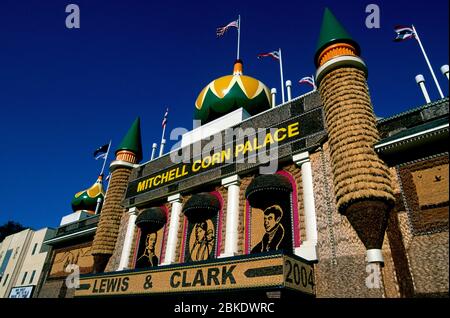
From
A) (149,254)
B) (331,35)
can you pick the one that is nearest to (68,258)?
(149,254)

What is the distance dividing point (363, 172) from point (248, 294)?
512cm

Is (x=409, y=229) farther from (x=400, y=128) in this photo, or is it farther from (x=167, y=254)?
(x=167, y=254)

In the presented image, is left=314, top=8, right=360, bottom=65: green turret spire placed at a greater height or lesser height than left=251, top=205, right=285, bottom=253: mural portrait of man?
greater

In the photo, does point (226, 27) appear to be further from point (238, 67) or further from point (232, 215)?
point (232, 215)

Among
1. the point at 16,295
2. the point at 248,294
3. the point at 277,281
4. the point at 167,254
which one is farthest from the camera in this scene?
the point at 16,295

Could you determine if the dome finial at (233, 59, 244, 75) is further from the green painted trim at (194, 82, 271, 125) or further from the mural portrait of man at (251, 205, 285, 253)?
the mural portrait of man at (251, 205, 285, 253)

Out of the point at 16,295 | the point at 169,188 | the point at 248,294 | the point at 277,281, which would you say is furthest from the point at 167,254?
the point at 16,295

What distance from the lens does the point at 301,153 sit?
12.9 m

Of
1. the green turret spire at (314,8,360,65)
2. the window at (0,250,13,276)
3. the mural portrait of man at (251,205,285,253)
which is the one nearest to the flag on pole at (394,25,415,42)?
the green turret spire at (314,8,360,65)

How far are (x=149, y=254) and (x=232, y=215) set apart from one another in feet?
19.1

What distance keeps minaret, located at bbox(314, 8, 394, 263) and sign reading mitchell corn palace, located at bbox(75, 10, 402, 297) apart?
4 cm

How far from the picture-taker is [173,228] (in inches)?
631

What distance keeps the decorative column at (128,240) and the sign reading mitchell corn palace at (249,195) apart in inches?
2.4

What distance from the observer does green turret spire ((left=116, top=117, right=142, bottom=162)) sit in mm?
21578
